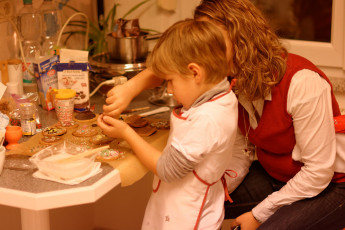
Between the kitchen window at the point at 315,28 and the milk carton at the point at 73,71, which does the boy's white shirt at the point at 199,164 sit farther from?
the kitchen window at the point at 315,28

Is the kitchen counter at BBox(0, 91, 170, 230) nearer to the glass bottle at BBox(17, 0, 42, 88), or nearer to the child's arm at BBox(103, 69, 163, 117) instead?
the child's arm at BBox(103, 69, 163, 117)

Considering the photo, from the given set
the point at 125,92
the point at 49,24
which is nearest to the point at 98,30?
the point at 49,24

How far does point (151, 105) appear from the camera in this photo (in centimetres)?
174

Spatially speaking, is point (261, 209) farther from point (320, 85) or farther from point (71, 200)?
point (71, 200)

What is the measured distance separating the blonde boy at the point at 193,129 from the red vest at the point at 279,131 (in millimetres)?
191

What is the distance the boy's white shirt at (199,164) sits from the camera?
1.13m

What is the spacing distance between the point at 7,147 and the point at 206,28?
0.64 meters

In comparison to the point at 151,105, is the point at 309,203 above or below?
below

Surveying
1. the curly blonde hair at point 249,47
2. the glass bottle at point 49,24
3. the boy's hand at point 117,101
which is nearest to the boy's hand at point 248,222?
the curly blonde hair at point 249,47

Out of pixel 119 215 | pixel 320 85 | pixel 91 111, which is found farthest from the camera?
pixel 119 215

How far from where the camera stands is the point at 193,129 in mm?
1136

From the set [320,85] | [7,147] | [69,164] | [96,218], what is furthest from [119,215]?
[320,85]

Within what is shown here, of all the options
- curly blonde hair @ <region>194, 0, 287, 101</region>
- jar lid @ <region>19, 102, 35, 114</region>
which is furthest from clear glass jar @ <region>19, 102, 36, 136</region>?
curly blonde hair @ <region>194, 0, 287, 101</region>

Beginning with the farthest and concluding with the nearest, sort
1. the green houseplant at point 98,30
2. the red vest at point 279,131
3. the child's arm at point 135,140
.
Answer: the green houseplant at point 98,30 < the red vest at point 279,131 < the child's arm at point 135,140
